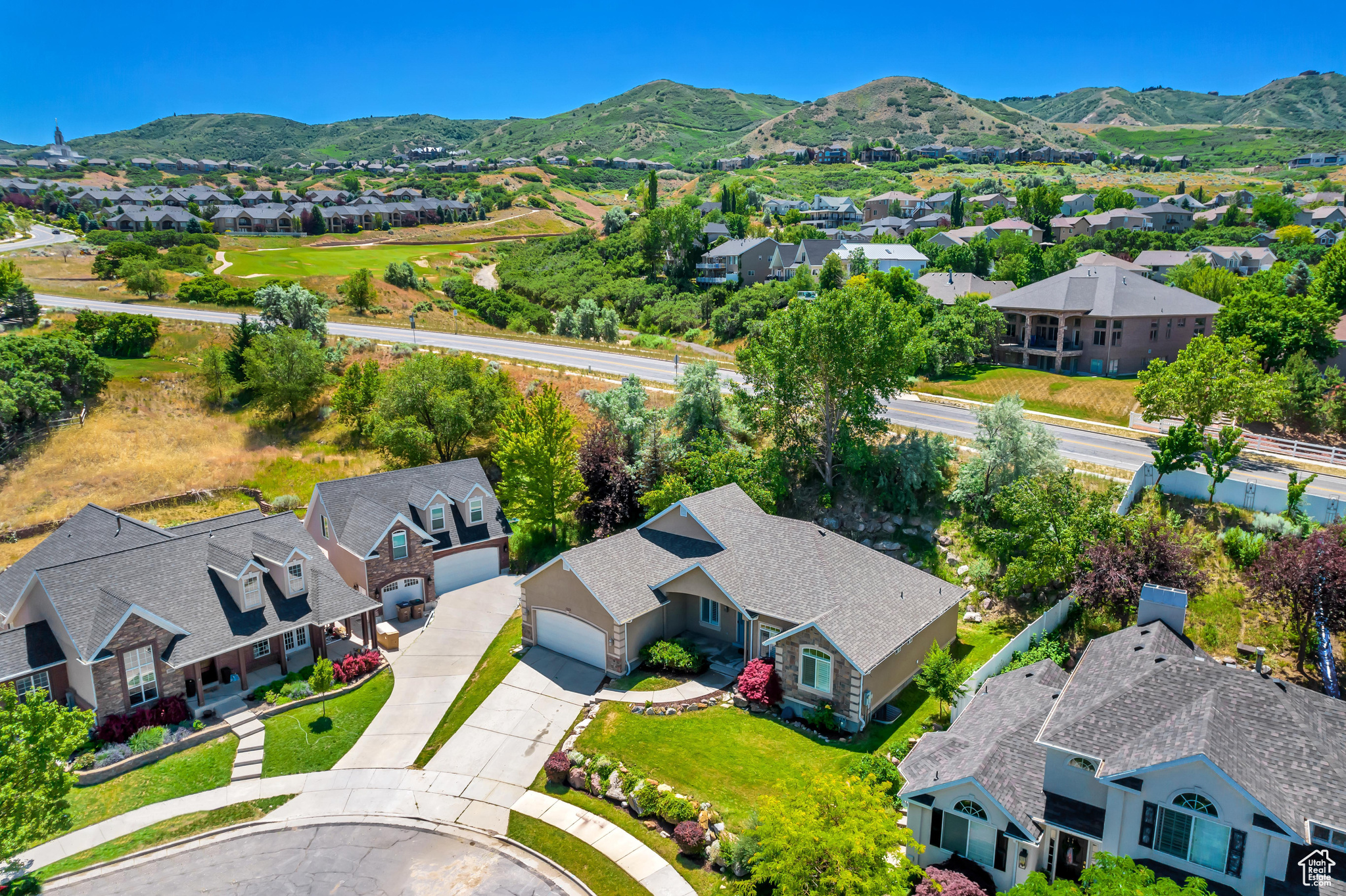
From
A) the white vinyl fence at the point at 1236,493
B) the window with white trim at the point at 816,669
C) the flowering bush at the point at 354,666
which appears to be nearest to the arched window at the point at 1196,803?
the window with white trim at the point at 816,669

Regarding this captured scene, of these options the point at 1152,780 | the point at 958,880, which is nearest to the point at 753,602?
the point at 958,880

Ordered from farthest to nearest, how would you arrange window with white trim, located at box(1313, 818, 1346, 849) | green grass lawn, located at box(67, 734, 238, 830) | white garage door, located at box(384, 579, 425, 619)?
white garage door, located at box(384, 579, 425, 619)
green grass lawn, located at box(67, 734, 238, 830)
window with white trim, located at box(1313, 818, 1346, 849)

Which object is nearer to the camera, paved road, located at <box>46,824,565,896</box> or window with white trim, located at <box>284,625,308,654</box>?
paved road, located at <box>46,824,565,896</box>

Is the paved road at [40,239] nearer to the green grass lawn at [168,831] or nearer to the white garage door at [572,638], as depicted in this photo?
the white garage door at [572,638]

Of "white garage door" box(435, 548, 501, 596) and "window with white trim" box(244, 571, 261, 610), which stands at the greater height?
"window with white trim" box(244, 571, 261, 610)

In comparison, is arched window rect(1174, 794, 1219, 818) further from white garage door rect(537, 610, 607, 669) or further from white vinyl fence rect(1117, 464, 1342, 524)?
white garage door rect(537, 610, 607, 669)

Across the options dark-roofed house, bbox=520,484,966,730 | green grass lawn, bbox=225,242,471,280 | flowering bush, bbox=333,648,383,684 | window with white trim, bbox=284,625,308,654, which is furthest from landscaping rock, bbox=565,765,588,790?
green grass lawn, bbox=225,242,471,280

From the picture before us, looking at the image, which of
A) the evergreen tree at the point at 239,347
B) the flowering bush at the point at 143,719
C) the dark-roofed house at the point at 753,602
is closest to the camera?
the flowering bush at the point at 143,719
